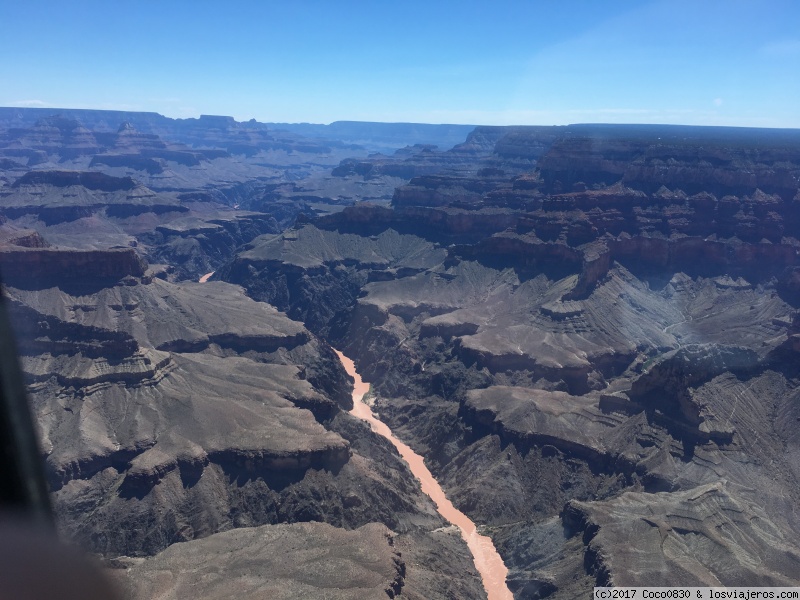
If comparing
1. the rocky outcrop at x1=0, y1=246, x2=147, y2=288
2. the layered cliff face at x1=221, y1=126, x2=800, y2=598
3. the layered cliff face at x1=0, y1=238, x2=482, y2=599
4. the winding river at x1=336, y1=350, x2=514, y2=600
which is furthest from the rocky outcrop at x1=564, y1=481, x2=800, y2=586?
the rocky outcrop at x1=0, y1=246, x2=147, y2=288

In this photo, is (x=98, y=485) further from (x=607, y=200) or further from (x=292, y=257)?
(x=607, y=200)

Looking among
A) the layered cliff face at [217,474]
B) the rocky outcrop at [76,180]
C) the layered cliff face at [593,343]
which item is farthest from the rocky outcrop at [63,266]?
the rocky outcrop at [76,180]

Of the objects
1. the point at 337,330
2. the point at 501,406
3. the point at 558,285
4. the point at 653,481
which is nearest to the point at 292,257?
the point at 337,330

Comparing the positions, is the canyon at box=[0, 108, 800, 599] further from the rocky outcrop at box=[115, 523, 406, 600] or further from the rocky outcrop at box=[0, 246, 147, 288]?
the rocky outcrop at box=[0, 246, 147, 288]

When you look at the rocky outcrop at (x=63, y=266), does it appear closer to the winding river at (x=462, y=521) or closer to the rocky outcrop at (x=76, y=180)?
the winding river at (x=462, y=521)

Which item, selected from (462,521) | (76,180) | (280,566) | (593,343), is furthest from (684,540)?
(76,180)
